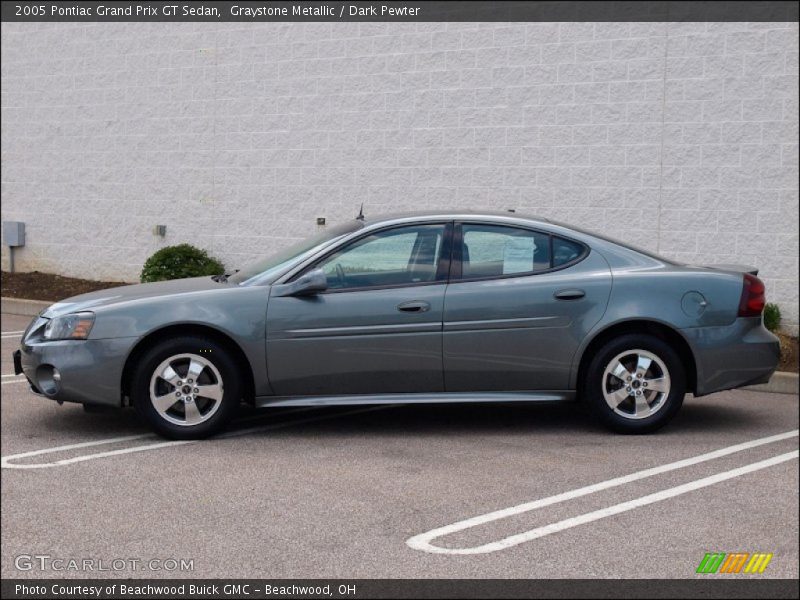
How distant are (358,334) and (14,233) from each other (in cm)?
1200

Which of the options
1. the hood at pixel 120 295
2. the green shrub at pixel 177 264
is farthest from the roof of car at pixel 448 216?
the green shrub at pixel 177 264

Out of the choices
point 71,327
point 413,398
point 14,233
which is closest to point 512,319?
point 413,398

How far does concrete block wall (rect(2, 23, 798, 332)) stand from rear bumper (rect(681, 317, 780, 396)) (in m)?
4.12

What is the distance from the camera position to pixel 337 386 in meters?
7.21

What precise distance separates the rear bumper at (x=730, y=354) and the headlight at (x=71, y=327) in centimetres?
394

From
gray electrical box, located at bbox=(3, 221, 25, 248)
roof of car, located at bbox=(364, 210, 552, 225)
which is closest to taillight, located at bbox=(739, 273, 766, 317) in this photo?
roof of car, located at bbox=(364, 210, 552, 225)

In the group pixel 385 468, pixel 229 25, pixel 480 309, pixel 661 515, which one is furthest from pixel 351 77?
pixel 661 515

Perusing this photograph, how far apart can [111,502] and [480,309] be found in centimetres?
276

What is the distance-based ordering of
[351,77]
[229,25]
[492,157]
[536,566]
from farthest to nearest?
[229,25] → [351,77] → [492,157] → [536,566]

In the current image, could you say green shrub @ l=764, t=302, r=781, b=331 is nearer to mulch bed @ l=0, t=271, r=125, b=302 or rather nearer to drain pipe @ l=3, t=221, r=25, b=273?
mulch bed @ l=0, t=271, r=125, b=302

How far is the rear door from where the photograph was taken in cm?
726

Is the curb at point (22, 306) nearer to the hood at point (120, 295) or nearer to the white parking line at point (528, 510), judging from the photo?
the hood at point (120, 295)

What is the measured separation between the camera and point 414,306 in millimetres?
7223

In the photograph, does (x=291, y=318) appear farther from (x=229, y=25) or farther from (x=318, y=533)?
(x=229, y=25)
